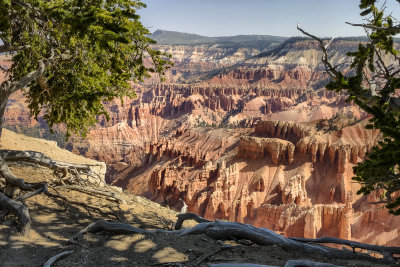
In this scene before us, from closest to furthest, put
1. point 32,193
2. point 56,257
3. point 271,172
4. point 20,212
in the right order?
point 56,257 < point 20,212 < point 32,193 < point 271,172

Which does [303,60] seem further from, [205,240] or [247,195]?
[205,240]

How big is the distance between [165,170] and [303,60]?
152280 mm

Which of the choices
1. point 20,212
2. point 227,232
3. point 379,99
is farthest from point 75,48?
point 379,99

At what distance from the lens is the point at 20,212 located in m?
6.36

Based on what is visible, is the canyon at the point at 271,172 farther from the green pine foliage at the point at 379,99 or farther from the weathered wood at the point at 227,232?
the weathered wood at the point at 227,232

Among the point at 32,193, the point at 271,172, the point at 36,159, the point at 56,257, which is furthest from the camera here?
the point at 271,172

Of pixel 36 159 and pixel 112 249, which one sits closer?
pixel 112 249

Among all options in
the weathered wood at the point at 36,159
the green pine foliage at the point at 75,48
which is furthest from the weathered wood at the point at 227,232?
the weathered wood at the point at 36,159

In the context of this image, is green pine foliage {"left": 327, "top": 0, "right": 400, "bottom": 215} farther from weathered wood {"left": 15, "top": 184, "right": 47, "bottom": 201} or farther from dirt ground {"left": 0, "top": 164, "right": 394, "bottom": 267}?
weathered wood {"left": 15, "top": 184, "right": 47, "bottom": 201}

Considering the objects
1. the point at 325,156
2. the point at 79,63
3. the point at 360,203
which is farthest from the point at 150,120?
the point at 79,63

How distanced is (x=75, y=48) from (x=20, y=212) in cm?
394

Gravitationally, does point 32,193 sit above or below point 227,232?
above

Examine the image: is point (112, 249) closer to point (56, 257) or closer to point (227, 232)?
point (56, 257)

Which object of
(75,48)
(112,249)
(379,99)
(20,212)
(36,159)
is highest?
(75,48)
